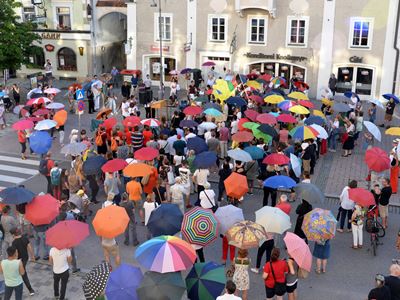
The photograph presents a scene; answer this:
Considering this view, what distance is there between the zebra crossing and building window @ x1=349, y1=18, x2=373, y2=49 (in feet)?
61.7

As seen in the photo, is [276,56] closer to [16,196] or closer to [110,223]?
[16,196]

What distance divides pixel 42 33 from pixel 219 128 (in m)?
21.3

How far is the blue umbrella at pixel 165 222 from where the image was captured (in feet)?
38.4

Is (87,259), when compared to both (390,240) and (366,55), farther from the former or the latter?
(366,55)

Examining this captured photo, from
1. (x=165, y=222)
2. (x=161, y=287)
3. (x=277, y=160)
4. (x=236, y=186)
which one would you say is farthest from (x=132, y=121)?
(x=161, y=287)

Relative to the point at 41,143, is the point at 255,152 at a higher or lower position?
lower

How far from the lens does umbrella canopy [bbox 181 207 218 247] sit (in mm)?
11367

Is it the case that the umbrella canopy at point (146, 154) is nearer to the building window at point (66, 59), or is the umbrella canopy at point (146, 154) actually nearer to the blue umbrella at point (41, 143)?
the blue umbrella at point (41, 143)

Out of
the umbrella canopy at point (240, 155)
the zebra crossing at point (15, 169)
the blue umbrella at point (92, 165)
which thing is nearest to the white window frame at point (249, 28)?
the zebra crossing at point (15, 169)

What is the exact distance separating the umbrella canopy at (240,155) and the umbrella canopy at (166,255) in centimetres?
577

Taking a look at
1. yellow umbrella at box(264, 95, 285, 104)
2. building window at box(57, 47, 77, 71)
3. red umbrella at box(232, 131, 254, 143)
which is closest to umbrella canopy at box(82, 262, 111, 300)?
red umbrella at box(232, 131, 254, 143)

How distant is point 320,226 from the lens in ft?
38.3

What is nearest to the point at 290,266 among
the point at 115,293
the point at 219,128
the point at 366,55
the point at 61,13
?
the point at 115,293

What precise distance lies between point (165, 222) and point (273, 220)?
2.44 metres
